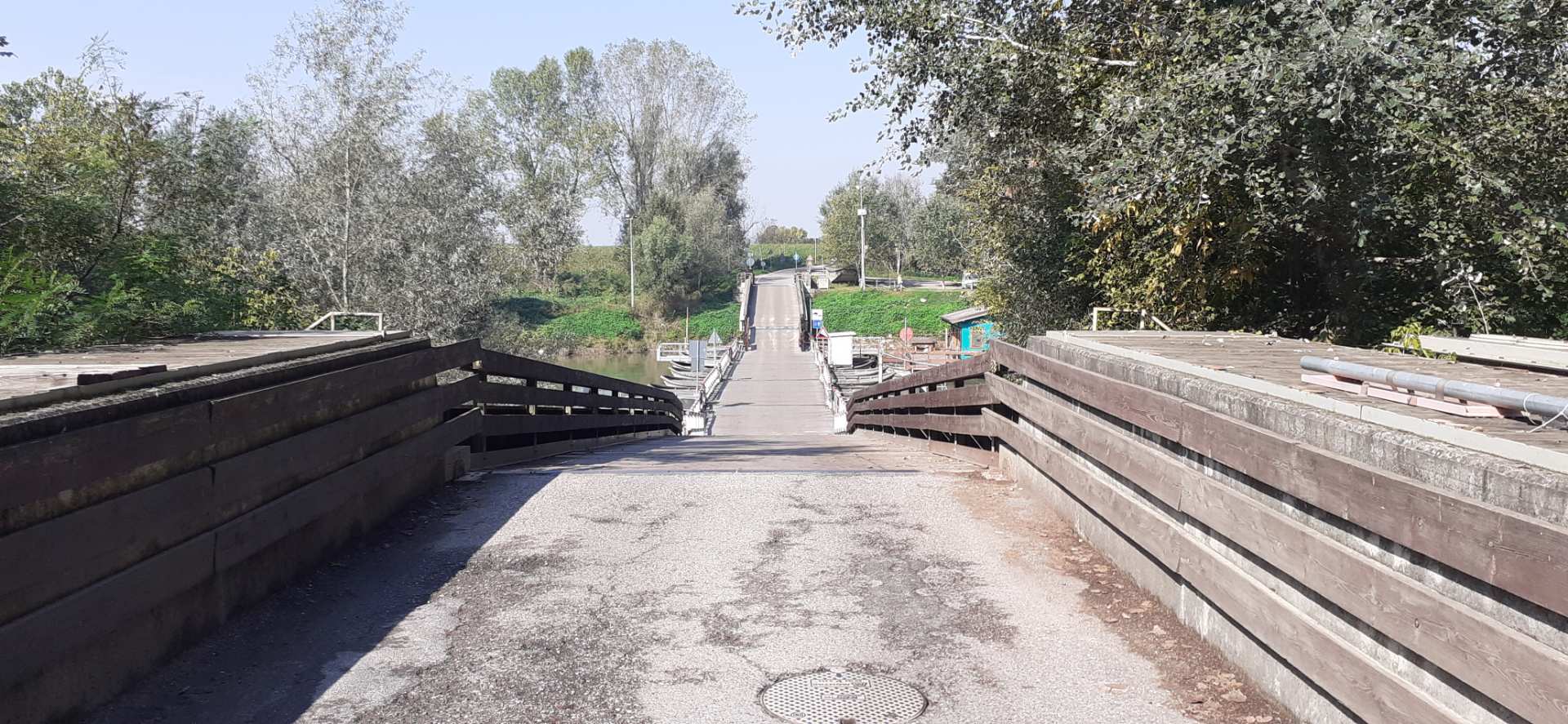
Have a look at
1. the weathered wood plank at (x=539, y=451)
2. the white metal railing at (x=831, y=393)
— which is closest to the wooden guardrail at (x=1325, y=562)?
the weathered wood plank at (x=539, y=451)

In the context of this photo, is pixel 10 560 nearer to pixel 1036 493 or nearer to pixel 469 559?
pixel 469 559

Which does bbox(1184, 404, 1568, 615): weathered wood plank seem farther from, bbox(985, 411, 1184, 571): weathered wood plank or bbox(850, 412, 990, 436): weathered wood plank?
bbox(850, 412, 990, 436): weathered wood plank

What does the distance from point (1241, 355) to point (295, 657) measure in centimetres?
Result: 502

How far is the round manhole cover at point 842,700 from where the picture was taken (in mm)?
3908

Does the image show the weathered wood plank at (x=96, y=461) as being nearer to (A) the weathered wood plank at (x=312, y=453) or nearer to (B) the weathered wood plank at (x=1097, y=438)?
(A) the weathered wood plank at (x=312, y=453)

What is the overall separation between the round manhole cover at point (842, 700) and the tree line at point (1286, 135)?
6.71 m

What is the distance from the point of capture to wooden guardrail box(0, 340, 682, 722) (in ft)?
10.7

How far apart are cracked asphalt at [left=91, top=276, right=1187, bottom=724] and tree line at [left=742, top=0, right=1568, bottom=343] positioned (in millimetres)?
4061

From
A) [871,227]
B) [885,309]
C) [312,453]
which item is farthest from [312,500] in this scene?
[871,227]

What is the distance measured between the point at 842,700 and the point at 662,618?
1.17 m

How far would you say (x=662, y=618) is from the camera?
4.98m

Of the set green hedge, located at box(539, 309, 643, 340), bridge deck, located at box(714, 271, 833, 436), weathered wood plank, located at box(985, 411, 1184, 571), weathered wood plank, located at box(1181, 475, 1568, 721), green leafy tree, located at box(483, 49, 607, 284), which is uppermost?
green leafy tree, located at box(483, 49, 607, 284)

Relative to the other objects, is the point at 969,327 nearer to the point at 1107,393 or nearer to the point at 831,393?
the point at 831,393

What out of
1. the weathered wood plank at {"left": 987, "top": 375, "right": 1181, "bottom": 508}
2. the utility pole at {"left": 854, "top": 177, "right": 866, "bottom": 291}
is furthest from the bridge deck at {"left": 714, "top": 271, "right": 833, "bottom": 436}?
the weathered wood plank at {"left": 987, "top": 375, "right": 1181, "bottom": 508}
